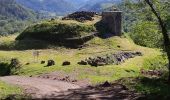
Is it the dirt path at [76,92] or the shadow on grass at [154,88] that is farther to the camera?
the dirt path at [76,92]

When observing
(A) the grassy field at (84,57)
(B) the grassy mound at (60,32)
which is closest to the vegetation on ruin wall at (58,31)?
(B) the grassy mound at (60,32)

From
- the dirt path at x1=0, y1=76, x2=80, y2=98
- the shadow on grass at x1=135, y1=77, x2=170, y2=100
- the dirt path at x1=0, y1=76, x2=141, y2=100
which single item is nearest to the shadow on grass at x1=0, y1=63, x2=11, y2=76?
the dirt path at x1=0, y1=76, x2=80, y2=98

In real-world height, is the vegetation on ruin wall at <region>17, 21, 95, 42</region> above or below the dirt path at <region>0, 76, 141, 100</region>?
above

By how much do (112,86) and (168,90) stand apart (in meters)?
6.19

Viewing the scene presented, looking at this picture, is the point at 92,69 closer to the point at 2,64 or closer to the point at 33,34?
the point at 2,64

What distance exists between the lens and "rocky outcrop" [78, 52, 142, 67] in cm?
6184

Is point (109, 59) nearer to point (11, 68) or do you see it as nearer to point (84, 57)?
point (84, 57)

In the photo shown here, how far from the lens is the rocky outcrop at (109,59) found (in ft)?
203

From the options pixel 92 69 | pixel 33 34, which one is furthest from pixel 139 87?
pixel 33 34

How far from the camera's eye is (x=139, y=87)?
40531mm

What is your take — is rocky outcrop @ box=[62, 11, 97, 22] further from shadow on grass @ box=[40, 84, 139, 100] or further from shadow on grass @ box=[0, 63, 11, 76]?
shadow on grass @ box=[40, 84, 139, 100]

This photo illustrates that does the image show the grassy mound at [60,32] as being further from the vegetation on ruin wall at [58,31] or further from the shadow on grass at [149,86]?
the shadow on grass at [149,86]

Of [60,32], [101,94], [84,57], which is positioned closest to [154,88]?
[101,94]

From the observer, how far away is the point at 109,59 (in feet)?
216
